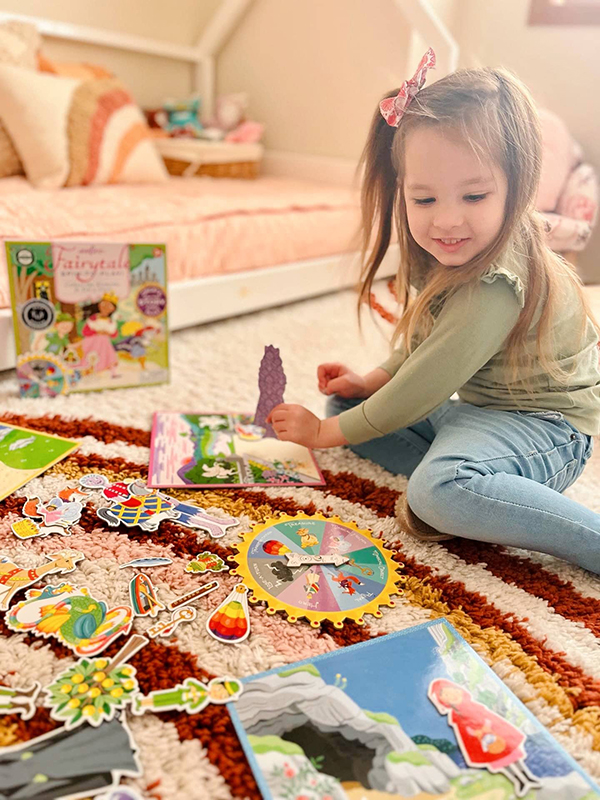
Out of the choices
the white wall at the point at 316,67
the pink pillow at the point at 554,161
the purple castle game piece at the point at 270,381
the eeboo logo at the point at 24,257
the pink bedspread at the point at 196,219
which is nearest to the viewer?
the purple castle game piece at the point at 270,381

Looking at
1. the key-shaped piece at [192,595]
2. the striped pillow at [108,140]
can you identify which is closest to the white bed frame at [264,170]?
the striped pillow at [108,140]

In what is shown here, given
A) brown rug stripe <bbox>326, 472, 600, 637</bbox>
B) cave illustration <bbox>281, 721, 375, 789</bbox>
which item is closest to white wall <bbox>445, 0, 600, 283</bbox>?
brown rug stripe <bbox>326, 472, 600, 637</bbox>

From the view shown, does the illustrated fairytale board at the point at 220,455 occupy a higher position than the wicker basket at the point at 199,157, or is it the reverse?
the wicker basket at the point at 199,157

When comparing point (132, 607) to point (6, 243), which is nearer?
point (132, 607)

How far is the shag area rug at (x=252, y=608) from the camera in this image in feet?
1.77

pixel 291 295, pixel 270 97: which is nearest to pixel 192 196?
pixel 291 295

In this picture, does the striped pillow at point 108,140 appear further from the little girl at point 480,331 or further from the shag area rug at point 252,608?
the little girl at point 480,331

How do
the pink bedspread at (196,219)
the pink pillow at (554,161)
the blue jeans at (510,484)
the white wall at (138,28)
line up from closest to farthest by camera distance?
the blue jeans at (510,484) → the pink bedspread at (196,219) → the pink pillow at (554,161) → the white wall at (138,28)

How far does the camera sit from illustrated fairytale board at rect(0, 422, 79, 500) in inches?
34.8

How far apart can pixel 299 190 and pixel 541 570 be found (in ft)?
5.20

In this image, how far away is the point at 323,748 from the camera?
0.54 m

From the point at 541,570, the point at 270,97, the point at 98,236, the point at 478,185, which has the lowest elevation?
the point at 541,570

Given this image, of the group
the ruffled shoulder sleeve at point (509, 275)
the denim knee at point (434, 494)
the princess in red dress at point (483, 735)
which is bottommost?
the princess in red dress at point (483, 735)

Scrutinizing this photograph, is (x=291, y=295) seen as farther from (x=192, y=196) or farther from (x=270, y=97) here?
(x=270, y=97)
